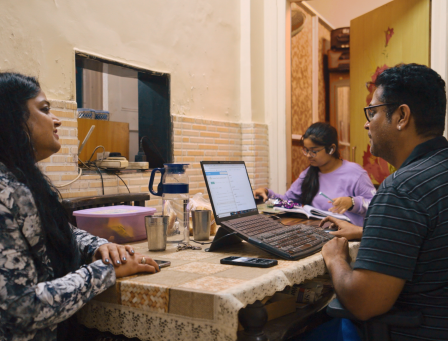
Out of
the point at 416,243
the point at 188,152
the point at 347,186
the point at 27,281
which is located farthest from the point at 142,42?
the point at 416,243

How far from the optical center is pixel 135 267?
4.17ft

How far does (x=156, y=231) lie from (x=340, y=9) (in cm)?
624

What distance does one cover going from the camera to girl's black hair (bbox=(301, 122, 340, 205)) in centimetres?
307

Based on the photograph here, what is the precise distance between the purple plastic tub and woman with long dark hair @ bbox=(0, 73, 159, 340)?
242mm

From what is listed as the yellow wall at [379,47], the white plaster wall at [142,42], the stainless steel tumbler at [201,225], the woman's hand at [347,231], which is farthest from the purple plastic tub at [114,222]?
the yellow wall at [379,47]

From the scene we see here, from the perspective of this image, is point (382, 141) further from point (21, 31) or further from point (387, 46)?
point (387, 46)

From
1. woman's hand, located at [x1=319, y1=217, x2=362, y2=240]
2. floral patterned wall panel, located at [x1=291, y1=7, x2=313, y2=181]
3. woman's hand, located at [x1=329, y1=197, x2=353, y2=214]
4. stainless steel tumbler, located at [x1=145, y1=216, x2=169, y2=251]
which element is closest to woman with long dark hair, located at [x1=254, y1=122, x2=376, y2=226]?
woman's hand, located at [x1=329, y1=197, x2=353, y2=214]

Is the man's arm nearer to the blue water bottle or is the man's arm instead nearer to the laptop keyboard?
the laptop keyboard

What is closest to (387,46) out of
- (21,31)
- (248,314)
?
(21,31)

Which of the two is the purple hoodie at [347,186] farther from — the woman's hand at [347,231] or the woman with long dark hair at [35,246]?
the woman with long dark hair at [35,246]

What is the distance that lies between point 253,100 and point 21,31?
7.75 ft

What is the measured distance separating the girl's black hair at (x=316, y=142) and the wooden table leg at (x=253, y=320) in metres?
2.07

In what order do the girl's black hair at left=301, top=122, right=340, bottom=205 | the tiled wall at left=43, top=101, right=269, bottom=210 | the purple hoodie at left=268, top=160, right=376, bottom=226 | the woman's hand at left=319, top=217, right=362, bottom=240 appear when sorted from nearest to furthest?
the woman's hand at left=319, top=217, right=362, bottom=240
the tiled wall at left=43, top=101, right=269, bottom=210
the purple hoodie at left=268, top=160, right=376, bottom=226
the girl's black hair at left=301, top=122, right=340, bottom=205

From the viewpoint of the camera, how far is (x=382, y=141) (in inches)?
54.0
